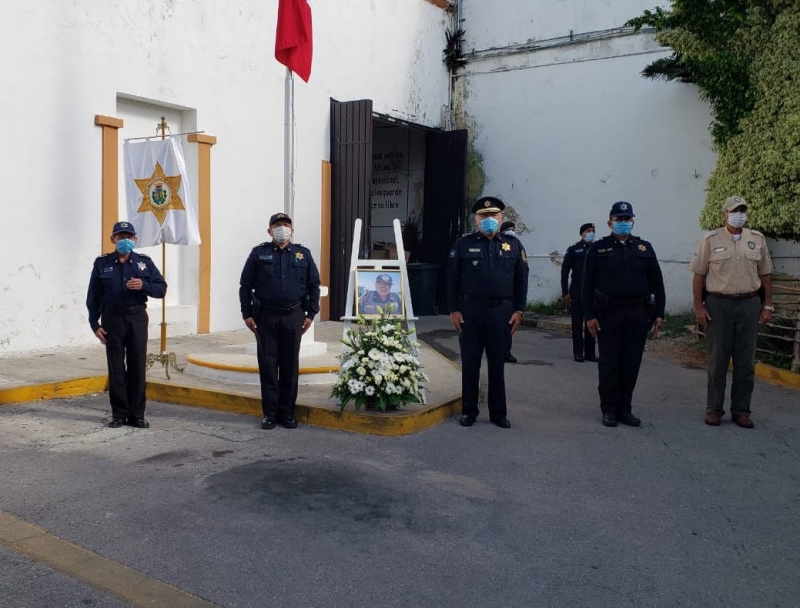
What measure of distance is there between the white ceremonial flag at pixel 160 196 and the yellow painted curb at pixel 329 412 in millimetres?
1684

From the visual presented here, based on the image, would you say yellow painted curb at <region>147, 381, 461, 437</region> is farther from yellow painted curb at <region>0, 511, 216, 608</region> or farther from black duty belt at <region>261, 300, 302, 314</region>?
yellow painted curb at <region>0, 511, 216, 608</region>

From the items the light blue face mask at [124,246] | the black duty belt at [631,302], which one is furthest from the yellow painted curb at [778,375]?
the light blue face mask at [124,246]

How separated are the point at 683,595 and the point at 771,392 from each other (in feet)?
19.2

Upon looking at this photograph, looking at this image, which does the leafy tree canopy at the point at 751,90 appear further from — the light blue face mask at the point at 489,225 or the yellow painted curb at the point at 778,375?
the light blue face mask at the point at 489,225

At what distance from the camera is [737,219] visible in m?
6.92

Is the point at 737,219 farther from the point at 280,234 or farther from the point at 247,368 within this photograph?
the point at 247,368

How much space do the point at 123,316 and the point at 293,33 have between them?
3.74 metres

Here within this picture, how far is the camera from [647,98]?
15.1 meters

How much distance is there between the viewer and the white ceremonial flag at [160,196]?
8.49m

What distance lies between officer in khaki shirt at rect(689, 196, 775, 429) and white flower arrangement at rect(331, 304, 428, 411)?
2.68m

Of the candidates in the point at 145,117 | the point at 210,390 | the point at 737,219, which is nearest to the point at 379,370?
the point at 210,390

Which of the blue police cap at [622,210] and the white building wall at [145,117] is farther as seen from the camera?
the white building wall at [145,117]

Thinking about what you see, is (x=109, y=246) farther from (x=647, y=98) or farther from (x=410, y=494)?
(x=647, y=98)

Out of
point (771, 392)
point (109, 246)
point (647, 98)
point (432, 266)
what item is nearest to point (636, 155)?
point (647, 98)
